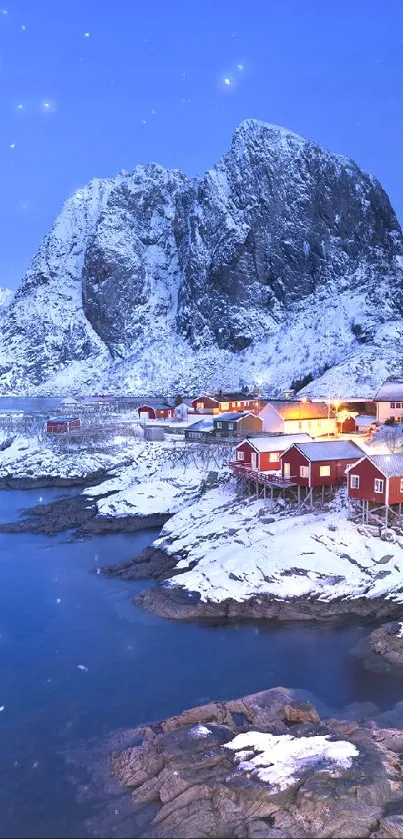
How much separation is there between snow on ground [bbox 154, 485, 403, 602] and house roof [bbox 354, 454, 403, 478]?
140 inches

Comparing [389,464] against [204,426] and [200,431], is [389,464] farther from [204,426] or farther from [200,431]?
[204,426]

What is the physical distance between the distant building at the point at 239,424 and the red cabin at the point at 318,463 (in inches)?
915

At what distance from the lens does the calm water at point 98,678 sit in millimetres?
16641

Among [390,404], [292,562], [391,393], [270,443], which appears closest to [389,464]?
[292,562]

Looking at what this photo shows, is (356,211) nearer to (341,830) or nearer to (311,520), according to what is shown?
(311,520)

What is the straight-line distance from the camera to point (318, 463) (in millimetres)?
38000

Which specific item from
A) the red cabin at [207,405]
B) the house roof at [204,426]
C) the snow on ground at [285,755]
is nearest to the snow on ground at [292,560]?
the snow on ground at [285,755]

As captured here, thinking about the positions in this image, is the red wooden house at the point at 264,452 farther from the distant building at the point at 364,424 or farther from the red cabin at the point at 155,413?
the red cabin at the point at 155,413

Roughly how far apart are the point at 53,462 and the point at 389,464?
132ft

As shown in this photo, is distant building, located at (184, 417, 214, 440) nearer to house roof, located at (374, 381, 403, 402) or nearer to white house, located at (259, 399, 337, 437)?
white house, located at (259, 399, 337, 437)

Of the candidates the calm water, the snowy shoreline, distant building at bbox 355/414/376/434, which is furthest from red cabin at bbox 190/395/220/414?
the calm water

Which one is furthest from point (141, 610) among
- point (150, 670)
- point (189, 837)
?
point (189, 837)

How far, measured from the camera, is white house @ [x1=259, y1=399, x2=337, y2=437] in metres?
59.8

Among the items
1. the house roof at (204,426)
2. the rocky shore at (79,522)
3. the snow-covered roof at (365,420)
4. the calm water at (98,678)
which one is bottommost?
the calm water at (98,678)
